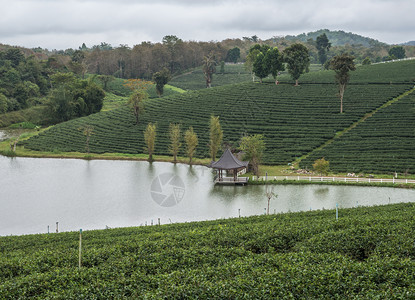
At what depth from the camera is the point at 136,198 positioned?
39969 millimetres

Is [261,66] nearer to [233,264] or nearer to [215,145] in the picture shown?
[215,145]

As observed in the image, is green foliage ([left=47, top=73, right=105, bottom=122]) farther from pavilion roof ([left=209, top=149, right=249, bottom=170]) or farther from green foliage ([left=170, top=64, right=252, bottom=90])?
pavilion roof ([left=209, top=149, right=249, bottom=170])

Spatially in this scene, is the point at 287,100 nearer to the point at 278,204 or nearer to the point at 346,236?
the point at 278,204

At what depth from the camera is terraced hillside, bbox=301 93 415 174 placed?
157ft

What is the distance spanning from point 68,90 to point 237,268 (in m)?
75.4

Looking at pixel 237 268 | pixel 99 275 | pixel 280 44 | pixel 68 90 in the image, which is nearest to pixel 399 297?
pixel 237 268

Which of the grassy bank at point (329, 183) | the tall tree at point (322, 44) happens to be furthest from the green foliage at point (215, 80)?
the grassy bank at point (329, 183)

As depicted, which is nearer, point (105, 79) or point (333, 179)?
point (333, 179)

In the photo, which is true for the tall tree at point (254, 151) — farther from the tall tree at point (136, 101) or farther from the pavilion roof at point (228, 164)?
the tall tree at point (136, 101)

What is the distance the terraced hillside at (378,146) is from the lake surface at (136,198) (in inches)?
261

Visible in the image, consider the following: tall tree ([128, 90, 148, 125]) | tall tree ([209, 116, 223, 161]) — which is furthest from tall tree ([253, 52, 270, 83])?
tall tree ([209, 116, 223, 161])

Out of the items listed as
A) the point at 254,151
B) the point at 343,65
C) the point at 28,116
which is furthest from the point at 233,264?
the point at 28,116

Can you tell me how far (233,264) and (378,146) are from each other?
4118 centimetres

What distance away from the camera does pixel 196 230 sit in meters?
22.6
